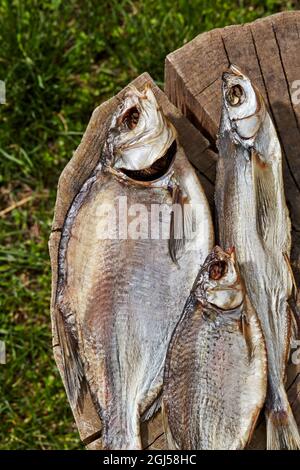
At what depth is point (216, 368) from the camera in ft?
8.18

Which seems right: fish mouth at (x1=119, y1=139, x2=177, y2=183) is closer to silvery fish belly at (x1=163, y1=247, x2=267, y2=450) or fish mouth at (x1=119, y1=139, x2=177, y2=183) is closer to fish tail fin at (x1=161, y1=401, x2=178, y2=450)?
silvery fish belly at (x1=163, y1=247, x2=267, y2=450)

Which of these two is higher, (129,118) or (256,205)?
(129,118)

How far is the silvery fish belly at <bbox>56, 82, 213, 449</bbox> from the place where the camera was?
2562 mm

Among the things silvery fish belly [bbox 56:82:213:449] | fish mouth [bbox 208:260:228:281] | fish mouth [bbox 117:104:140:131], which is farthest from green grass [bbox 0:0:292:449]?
fish mouth [bbox 208:260:228:281]

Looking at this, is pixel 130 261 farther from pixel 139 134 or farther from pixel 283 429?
pixel 283 429

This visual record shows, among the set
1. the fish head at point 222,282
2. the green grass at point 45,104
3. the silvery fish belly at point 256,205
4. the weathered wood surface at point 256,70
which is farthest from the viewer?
the green grass at point 45,104

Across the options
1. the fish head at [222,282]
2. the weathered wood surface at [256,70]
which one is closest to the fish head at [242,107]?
the weathered wood surface at [256,70]

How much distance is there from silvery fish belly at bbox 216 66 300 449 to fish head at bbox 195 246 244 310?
16cm

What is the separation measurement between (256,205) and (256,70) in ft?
1.93

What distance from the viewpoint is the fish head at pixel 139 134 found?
105 inches

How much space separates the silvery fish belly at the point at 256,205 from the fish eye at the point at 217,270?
18 centimetres

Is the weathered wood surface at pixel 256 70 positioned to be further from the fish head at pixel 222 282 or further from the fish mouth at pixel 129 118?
the fish head at pixel 222 282

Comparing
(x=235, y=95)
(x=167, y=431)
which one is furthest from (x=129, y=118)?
(x=167, y=431)

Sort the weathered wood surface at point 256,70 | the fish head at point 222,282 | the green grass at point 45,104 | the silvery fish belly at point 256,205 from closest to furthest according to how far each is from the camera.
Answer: the fish head at point 222,282, the silvery fish belly at point 256,205, the weathered wood surface at point 256,70, the green grass at point 45,104
